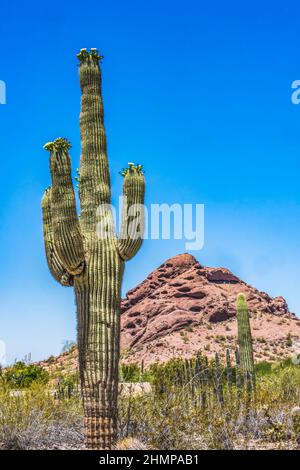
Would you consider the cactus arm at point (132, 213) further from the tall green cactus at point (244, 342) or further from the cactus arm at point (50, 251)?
the tall green cactus at point (244, 342)

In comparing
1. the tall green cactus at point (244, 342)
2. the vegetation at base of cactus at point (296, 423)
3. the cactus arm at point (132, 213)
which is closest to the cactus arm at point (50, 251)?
the cactus arm at point (132, 213)

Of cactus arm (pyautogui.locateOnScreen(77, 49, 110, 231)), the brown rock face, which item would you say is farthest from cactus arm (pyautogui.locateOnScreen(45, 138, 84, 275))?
the brown rock face

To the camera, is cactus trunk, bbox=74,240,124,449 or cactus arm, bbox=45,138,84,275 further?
cactus arm, bbox=45,138,84,275

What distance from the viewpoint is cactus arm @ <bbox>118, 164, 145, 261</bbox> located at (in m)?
8.92

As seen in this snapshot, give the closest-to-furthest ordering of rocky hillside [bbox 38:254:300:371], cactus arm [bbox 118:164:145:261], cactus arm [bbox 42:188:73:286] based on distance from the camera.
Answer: cactus arm [bbox 118:164:145:261], cactus arm [bbox 42:188:73:286], rocky hillside [bbox 38:254:300:371]

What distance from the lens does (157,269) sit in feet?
236

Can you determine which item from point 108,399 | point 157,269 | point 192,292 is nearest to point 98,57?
point 108,399

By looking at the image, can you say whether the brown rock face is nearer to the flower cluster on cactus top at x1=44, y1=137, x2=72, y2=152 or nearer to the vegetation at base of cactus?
the vegetation at base of cactus

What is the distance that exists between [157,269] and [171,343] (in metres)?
21.2

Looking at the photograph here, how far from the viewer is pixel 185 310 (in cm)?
5981

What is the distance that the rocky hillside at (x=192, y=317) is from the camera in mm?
50562

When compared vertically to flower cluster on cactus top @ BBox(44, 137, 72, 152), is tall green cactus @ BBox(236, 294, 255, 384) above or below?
below

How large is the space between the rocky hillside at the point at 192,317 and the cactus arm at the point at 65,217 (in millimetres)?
37405
